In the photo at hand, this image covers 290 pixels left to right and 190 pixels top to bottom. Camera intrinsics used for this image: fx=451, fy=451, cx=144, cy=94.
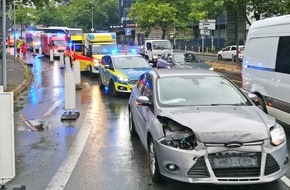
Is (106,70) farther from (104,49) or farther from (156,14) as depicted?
(156,14)

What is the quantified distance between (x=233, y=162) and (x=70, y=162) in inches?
115

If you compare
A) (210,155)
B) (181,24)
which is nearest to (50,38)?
(181,24)

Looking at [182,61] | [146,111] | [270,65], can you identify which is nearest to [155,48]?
[182,61]

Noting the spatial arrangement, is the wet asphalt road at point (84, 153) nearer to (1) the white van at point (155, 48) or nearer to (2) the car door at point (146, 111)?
(2) the car door at point (146, 111)

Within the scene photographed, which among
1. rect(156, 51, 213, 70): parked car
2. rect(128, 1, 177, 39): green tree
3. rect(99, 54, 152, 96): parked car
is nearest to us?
rect(99, 54, 152, 96): parked car

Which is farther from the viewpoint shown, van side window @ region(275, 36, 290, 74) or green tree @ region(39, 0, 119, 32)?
green tree @ region(39, 0, 119, 32)

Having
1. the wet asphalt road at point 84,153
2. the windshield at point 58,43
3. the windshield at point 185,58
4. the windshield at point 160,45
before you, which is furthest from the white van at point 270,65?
the windshield at point 58,43

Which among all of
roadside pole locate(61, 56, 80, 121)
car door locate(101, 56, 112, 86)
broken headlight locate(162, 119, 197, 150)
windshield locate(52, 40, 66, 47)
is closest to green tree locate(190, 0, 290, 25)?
car door locate(101, 56, 112, 86)

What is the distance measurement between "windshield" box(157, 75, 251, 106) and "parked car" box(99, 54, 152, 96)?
323 inches

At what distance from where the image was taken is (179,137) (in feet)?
18.2

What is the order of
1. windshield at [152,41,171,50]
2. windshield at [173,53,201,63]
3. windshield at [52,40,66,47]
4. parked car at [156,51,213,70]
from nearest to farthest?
parked car at [156,51,213,70] < windshield at [173,53,201,63] < windshield at [152,41,171,50] < windshield at [52,40,66,47]

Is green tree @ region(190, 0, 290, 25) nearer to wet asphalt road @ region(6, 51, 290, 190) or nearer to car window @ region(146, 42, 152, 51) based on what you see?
car window @ region(146, 42, 152, 51)

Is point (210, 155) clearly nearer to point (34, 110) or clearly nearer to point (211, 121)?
point (211, 121)

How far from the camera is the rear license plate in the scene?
17.3 ft
